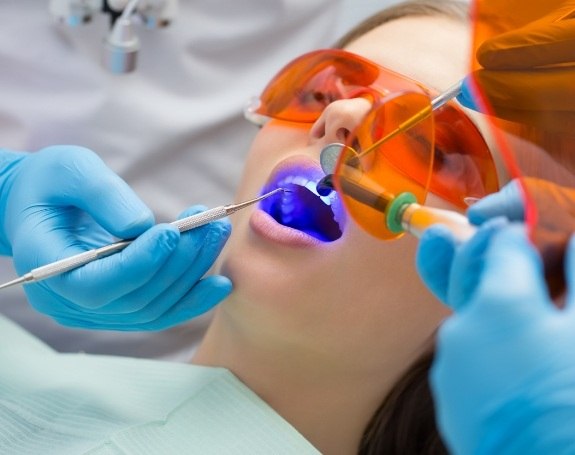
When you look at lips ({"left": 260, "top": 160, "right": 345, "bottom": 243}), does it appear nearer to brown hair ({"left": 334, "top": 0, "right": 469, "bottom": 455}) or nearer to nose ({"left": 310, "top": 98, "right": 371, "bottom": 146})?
nose ({"left": 310, "top": 98, "right": 371, "bottom": 146})

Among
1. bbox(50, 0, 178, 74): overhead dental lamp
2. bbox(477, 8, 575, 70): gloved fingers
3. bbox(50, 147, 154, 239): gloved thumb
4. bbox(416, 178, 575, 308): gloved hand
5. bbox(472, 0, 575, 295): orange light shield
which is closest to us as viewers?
bbox(416, 178, 575, 308): gloved hand

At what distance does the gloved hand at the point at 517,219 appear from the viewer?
30.3 inches

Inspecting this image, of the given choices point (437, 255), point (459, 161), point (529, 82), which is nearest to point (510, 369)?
point (437, 255)

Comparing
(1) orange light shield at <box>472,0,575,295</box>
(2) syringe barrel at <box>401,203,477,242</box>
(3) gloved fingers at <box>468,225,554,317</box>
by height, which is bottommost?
(2) syringe barrel at <box>401,203,477,242</box>

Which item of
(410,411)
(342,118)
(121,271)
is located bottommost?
(410,411)

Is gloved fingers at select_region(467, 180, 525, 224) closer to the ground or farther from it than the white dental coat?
farther from it

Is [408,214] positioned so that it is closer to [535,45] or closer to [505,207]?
[505,207]

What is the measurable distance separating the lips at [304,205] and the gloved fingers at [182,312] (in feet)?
0.43

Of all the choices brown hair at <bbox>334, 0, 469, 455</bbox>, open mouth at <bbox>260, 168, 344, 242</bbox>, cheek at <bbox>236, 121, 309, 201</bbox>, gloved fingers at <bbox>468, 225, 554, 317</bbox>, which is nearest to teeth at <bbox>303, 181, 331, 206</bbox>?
open mouth at <bbox>260, 168, 344, 242</bbox>

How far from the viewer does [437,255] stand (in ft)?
2.70

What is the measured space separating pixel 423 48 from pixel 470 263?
632mm

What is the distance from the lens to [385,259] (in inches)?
46.4

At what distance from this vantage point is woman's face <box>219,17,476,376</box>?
118 centimetres

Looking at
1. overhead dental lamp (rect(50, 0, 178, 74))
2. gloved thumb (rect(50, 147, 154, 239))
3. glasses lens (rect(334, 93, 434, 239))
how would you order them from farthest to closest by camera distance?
overhead dental lamp (rect(50, 0, 178, 74))
gloved thumb (rect(50, 147, 154, 239))
glasses lens (rect(334, 93, 434, 239))
